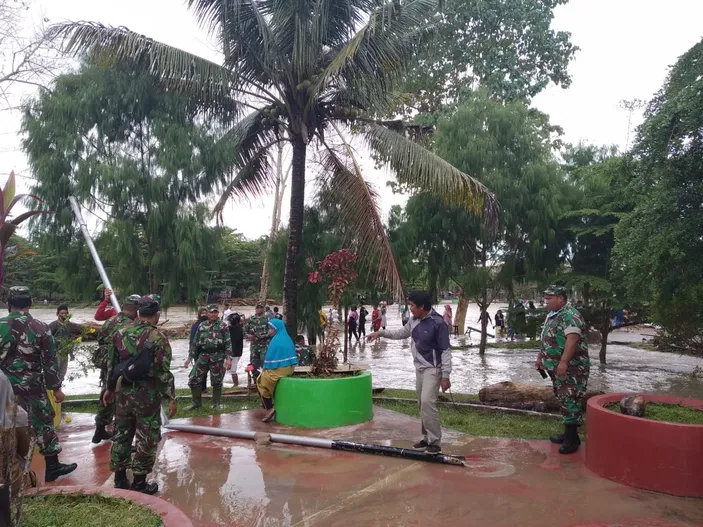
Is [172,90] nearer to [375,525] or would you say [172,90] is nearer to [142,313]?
[142,313]

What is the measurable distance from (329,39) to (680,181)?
6936 mm

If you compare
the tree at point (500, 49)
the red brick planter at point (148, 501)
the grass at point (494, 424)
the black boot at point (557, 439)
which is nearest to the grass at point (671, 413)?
the black boot at point (557, 439)

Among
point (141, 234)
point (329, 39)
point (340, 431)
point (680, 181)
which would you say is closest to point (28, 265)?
point (141, 234)

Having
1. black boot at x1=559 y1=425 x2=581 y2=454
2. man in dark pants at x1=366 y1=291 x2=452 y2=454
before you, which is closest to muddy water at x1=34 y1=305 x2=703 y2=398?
black boot at x1=559 y1=425 x2=581 y2=454

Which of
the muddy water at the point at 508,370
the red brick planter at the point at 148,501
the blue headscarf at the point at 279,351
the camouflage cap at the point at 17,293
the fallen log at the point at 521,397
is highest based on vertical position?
the camouflage cap at the point at 17,293

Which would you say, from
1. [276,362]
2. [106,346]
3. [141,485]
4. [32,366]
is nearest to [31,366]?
[32,366]

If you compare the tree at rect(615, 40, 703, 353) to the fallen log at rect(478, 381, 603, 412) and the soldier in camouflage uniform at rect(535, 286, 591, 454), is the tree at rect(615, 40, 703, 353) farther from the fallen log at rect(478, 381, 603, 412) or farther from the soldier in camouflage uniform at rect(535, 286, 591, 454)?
the fallen log at rect(478, 381, 603, 412)

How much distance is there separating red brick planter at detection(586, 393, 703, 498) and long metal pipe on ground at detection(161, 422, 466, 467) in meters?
1.28

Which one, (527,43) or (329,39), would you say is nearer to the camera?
(329,39)

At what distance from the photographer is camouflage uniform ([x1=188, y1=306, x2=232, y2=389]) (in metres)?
8.48

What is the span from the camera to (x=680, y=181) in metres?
5.75

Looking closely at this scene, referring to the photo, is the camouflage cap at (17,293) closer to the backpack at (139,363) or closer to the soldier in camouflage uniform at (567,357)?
the backpack at (139,363)

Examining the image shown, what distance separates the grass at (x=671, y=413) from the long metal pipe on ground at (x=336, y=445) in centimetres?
170

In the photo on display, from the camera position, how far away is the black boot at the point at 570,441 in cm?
584
